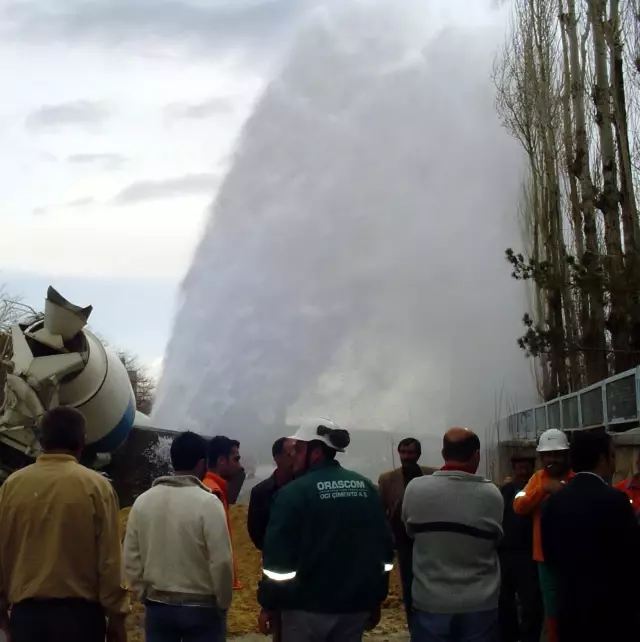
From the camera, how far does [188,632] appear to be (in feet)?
15.6

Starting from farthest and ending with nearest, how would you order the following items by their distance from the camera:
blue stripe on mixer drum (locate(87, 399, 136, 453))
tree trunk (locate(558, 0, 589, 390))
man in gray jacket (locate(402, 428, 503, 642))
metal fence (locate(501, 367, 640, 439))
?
tree trunk (locate(558, 0, 589, 390))
blue stripe on mixer drum (locate(87, 399, 136, 453))
metal fence (locate(501, 367, 640, 439))
man in gray jacket (locate(402, 428, 503, 642))

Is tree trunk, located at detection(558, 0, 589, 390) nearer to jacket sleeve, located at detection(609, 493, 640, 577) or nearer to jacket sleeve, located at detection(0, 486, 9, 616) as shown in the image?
jacket sleeve, located at detection(609, 493, 640, 577)

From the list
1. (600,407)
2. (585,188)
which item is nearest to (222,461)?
(600,407)

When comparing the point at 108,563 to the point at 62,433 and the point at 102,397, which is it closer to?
the point at 62,433

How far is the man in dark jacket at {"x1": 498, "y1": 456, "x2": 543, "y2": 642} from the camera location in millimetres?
7234

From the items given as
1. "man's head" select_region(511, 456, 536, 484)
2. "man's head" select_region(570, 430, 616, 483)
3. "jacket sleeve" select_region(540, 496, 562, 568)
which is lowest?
"jacket sleeve" select_region(540, 496, 562, 568)

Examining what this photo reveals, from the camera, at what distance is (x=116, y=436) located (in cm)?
1099

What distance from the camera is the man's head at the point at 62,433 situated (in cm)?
432

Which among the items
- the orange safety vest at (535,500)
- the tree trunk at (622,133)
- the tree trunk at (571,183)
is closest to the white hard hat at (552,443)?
the orange safety vest at (535,500)

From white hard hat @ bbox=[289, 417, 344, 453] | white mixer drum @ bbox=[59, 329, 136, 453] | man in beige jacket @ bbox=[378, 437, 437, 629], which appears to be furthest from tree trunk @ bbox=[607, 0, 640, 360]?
white hard hat @ bbox=[289, 417, 344, 453]

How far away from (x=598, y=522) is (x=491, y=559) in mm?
775

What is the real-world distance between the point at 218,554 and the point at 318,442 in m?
0.76

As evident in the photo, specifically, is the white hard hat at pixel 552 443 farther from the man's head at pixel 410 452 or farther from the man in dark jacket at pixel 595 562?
the man in dark jacket at pixel 595 562

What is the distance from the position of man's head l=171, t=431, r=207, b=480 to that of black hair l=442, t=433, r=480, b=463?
4.40 feet
